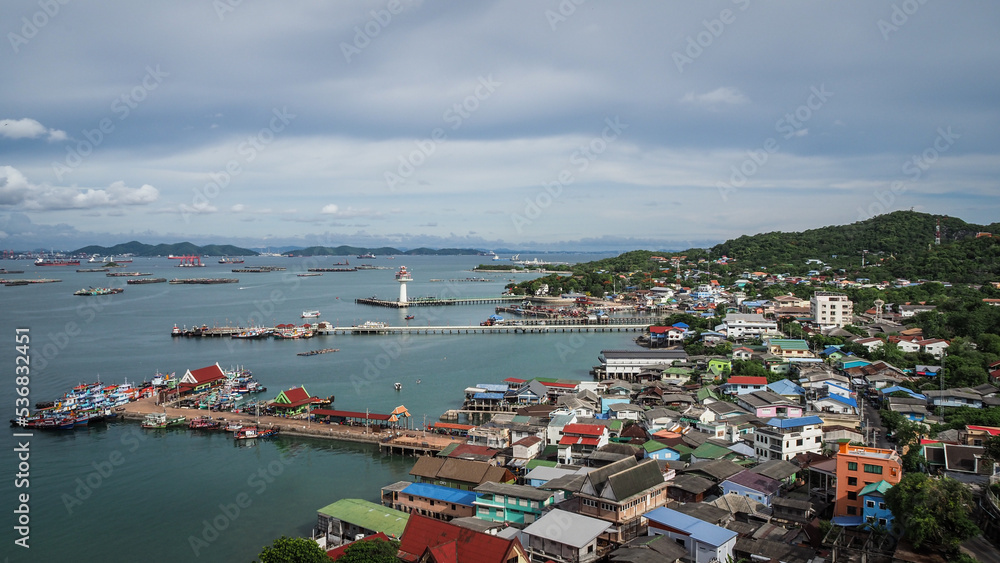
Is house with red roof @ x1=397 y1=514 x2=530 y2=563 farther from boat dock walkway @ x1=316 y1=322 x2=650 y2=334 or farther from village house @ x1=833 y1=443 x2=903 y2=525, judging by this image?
boat dock walkway @ x1=316 y1=322 x2=650 y2=334

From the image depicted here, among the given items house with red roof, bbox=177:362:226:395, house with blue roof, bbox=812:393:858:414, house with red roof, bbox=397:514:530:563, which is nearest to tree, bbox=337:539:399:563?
house with red roof, bbox=397:514:530:563

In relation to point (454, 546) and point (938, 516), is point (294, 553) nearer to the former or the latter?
point (454, 546)

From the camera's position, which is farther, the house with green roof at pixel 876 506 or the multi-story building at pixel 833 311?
the multi-story building at pixel 833 311

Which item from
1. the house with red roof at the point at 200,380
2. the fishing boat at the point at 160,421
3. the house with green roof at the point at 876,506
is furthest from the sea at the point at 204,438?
the house with green roof at the point at 876,506

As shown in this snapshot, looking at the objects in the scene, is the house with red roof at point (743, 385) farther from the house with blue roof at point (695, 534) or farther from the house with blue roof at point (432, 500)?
the house with blue roof at point (432, 500)

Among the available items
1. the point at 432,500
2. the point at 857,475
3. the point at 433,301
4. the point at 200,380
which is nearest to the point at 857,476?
the point at 857,475

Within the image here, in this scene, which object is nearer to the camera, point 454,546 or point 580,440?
point 454,546

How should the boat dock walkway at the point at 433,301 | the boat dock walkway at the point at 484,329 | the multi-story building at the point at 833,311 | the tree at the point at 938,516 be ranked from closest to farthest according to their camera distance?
the tree at the point at 938,516
the multi-story building at the point at 833,311
the boat dock walkway at the point at 484,329
the boat dock walkway at the point at 433,301
